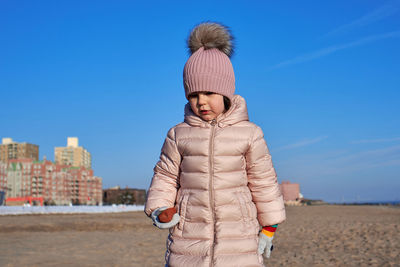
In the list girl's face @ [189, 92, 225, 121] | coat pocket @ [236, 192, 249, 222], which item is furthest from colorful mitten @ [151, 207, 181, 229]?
girl's face @ [189, 92, 225, 121]

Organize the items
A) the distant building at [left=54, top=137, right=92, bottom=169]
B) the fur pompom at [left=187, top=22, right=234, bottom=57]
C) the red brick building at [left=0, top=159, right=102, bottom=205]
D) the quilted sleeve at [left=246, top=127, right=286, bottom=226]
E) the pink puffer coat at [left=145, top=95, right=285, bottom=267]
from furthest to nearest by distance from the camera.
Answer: the distant building at [left=54, top=137, right=92, bottom=169] < the red brick building at [left=0, top=159, right=102, bottom=205] < the fur pompom at [left=187, top=22, right=234, bottom=57] < the quilted sleeve at [left=246, top=127, right=286, bottom=226] < the pink puffer coat at [left=145, top=95, right=285, bottom=267]

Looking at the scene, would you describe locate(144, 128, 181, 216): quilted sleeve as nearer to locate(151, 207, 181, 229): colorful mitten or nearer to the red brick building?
locate(151, 207, 181, 229): colorful mitten

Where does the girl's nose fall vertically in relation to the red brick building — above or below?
below

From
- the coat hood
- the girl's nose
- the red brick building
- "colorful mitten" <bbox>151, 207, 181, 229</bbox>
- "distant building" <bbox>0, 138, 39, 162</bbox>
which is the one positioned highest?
"distant building" <bbox>0, 138, 39, 162</bbox>

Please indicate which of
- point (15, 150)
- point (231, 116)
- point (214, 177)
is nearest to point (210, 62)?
point (231, 116)

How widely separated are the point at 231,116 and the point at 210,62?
1.18ft

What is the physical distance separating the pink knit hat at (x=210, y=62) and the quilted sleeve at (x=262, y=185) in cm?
38

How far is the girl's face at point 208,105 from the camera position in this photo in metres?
2.71

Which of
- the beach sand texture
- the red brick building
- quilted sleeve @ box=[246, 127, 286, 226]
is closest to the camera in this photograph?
quilted sleeve @ box=[246, 127, 286, 226]

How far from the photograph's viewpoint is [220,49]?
285 centimetres

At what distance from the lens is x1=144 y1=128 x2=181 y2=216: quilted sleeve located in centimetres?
273

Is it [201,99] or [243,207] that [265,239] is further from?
[201,99]

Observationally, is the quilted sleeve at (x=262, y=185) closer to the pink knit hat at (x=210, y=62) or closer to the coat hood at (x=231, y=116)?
the coat hood at (x=231, y=116)

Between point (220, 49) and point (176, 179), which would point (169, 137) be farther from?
point (220, 49)
